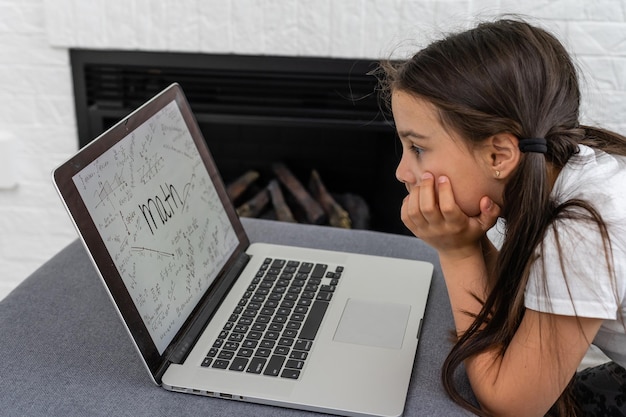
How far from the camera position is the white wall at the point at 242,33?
68.1 inches

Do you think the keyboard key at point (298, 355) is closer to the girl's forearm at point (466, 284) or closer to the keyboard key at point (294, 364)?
the keyboard key at point (294, 364)

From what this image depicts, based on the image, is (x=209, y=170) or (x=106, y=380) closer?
(x=106, y=380)

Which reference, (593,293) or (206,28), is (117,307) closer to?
(593,293)

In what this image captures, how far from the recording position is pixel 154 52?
186cm

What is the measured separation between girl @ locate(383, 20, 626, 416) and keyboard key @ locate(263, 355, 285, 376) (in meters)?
0.19

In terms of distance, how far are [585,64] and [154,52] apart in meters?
1.01

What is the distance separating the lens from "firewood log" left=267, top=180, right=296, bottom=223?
6.48 ft

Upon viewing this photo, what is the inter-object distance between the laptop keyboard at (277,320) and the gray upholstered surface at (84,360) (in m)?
0.07

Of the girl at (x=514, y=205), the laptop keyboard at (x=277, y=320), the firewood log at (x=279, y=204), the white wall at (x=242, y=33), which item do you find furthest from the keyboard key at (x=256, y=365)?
the firewood log at (x=279, y=204)

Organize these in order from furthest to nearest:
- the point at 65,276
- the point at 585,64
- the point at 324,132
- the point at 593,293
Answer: the point at 324,132 → the point at 585,64 → the point at 65,276 → the point at 593,293

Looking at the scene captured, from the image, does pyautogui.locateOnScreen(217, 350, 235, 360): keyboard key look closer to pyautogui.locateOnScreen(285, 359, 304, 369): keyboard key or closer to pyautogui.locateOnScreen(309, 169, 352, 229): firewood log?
pyautogui.locateOnScreen(285, 359, 304, 369): keyboard key

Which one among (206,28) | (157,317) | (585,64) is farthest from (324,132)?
(157,317)

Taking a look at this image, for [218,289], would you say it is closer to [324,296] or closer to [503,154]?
[324,296]

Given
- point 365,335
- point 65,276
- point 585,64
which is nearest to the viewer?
point 365,335
